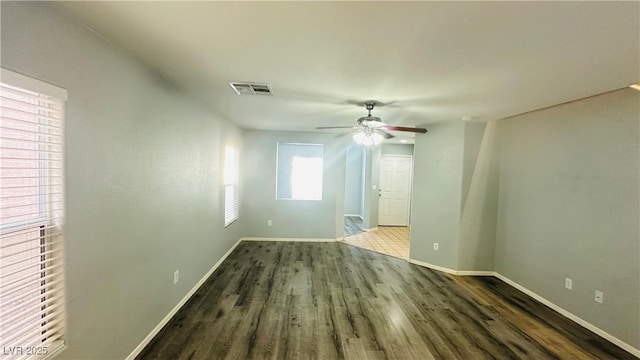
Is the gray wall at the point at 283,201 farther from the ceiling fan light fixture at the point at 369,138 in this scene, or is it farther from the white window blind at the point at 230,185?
the ceiling fan light fixture at the point at 369,138

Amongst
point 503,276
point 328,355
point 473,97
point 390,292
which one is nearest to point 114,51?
point 328,355

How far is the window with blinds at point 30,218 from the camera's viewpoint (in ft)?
4.04

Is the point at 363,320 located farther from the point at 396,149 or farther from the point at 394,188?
the point at 396,149

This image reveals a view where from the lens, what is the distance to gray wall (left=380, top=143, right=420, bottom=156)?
8.01 meters

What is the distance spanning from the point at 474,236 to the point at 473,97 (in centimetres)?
239

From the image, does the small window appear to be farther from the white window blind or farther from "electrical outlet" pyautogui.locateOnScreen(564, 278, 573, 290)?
"electrical outlet" pyautogui.locateOnScreen(564, 278, 573, 290)

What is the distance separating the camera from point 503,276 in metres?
4.10

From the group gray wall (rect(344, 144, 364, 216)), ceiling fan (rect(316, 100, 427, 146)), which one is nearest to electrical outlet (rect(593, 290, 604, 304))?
ceiling fan (rect(316, 100, 427, 146))

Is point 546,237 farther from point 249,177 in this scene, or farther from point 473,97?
point 249,177

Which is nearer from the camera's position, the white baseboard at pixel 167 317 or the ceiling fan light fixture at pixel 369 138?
the white baseboard at pixel 167 317

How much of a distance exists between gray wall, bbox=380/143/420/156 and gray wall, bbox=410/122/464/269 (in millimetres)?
3338

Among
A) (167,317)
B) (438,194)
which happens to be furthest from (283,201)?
(167,317)

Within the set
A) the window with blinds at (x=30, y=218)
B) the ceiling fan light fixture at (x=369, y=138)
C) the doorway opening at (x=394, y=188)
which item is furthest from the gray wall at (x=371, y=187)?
the window with blinds at (x=30, y=218)

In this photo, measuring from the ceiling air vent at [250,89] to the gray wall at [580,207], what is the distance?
3420 millimetres
